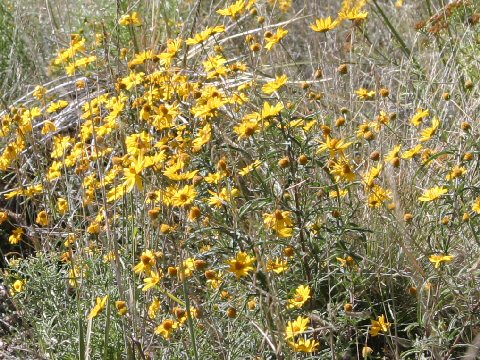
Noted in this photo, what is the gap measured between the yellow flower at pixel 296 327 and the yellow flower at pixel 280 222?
0.21 metres

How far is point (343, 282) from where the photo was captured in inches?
85.4

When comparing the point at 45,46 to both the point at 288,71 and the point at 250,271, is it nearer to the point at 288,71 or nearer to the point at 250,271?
the point at 288,71

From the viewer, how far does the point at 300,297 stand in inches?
81.7

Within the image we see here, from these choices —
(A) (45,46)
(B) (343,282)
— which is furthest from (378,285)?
(A) (45,46)

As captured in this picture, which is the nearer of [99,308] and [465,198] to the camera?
[99,308]

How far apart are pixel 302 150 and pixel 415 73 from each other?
141cm

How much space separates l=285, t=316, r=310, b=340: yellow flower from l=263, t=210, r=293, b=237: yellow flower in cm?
21

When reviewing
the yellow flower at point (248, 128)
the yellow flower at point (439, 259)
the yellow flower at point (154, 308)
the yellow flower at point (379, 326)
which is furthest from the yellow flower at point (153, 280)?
the yellow flower at point (439, 259)

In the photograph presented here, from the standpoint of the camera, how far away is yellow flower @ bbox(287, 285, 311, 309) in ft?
6.65

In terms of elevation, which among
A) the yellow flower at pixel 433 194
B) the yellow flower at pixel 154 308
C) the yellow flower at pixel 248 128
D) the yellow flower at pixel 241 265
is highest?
the yellow flower at pixel 248 128

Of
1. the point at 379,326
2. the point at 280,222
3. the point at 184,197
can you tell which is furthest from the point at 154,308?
the point at 379,326

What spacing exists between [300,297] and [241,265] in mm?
200

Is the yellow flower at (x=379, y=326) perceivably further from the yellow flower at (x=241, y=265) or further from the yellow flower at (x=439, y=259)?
the yellow flower at (x=241, y=265)

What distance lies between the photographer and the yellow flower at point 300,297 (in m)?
2.03
